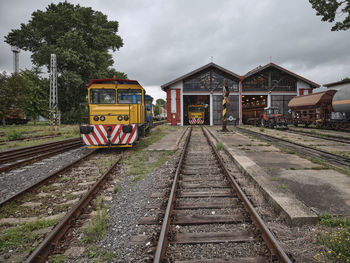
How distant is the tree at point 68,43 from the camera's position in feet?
81.9

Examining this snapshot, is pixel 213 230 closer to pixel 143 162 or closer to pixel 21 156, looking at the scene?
pixel 143 162

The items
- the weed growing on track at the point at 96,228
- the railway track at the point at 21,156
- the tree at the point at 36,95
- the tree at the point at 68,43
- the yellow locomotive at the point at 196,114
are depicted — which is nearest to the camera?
the weed growing on track at the point at 96,228

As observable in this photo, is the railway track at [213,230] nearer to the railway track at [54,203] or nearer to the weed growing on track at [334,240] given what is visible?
the weed growing on track at [334,240]

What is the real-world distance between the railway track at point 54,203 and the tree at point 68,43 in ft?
76.6

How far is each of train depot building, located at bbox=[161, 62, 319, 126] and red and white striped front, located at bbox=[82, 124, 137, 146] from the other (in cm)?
1797

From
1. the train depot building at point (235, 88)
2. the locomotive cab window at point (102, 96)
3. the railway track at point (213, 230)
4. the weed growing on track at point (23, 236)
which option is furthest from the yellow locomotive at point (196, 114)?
the weed growing on track at point (23, 236)

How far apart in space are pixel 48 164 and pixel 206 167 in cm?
521

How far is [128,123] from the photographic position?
7777 mm

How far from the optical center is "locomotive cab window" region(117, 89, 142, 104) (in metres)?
8.08

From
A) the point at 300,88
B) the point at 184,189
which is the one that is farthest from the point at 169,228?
the point at 300,88

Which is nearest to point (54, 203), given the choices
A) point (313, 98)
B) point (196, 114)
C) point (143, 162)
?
point (143, 162)

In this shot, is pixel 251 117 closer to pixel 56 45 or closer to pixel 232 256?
pixel 232 256

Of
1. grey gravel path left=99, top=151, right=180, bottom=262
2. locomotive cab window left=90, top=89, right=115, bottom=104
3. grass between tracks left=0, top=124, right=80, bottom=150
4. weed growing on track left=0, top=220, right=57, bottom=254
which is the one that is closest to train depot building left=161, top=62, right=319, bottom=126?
grass between tracks left=0, top=124, right=80, bottom=150

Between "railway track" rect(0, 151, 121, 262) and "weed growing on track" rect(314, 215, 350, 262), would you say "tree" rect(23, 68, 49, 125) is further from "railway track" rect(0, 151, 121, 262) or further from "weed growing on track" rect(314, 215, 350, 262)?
"weed growing on track" rect(314, 215, 350, 262)
